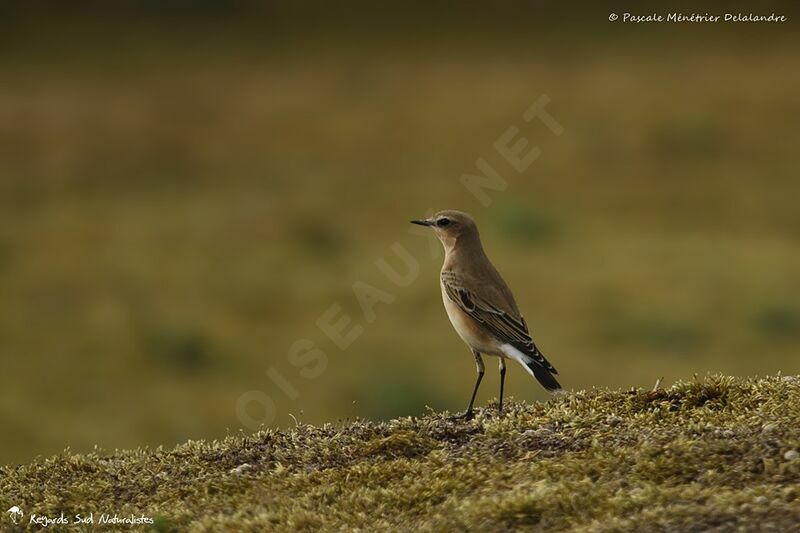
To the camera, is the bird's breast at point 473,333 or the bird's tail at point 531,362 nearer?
the bird's tail at point 531,362

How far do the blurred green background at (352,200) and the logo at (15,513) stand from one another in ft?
35.0

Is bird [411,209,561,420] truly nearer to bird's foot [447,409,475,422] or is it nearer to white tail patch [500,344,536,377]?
white tail patch [500,344,536,377]

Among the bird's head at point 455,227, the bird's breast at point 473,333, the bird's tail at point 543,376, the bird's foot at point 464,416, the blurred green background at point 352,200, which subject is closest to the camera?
the bird's foot at point 464,416

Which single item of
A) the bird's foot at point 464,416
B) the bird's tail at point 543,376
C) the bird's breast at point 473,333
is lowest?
the bird's foot at point 464,416

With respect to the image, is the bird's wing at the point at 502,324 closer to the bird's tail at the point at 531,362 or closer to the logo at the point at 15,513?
the bird's tail at the point at 531,362

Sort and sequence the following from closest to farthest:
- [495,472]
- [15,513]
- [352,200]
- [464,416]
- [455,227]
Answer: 1. [495,472]
2. [15,513]
3. [464,416]
4. [455,227]
5. [352,200]

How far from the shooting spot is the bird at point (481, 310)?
1116cm

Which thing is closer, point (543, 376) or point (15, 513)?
point (15, 513)

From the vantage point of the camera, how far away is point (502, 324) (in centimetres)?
1120

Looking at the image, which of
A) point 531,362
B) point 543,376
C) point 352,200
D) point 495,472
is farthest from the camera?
point 352,200

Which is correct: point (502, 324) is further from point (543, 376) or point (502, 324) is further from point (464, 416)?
point (464, 416)

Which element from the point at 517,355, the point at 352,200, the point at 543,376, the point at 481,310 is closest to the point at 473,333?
the point at 481,310

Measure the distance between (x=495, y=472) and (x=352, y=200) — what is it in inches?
924

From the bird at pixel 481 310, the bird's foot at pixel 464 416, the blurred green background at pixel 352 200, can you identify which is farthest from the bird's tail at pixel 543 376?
the blurred green background at pixel 352 200
